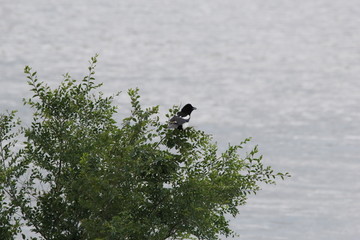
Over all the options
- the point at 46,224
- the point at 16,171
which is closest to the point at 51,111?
the point at 16,171

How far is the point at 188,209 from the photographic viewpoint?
20.4m

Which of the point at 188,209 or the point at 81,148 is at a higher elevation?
the point at 81,148

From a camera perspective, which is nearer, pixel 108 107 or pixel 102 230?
→ pixel 102 230

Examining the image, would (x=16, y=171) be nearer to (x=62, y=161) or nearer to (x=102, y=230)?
(x=62, y=161)

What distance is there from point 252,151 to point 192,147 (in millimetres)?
2149

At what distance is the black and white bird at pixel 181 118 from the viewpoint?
64.8ft

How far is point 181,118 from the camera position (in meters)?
19.9

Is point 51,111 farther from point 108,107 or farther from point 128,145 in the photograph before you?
point 128,145

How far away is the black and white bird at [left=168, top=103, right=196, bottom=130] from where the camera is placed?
19766mm

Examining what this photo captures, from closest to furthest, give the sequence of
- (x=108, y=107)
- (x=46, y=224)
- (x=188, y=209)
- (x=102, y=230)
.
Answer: (x=102, y=230) → (x=188, y=209) → (x=46, y=224) → (x=108, y=107)

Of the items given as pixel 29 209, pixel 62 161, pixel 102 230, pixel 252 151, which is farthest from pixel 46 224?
pixel 252 151

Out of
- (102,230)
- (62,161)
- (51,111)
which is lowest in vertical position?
(102,230)

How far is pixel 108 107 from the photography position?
23375 mm

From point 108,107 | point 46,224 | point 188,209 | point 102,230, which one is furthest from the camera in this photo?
point 108,107
